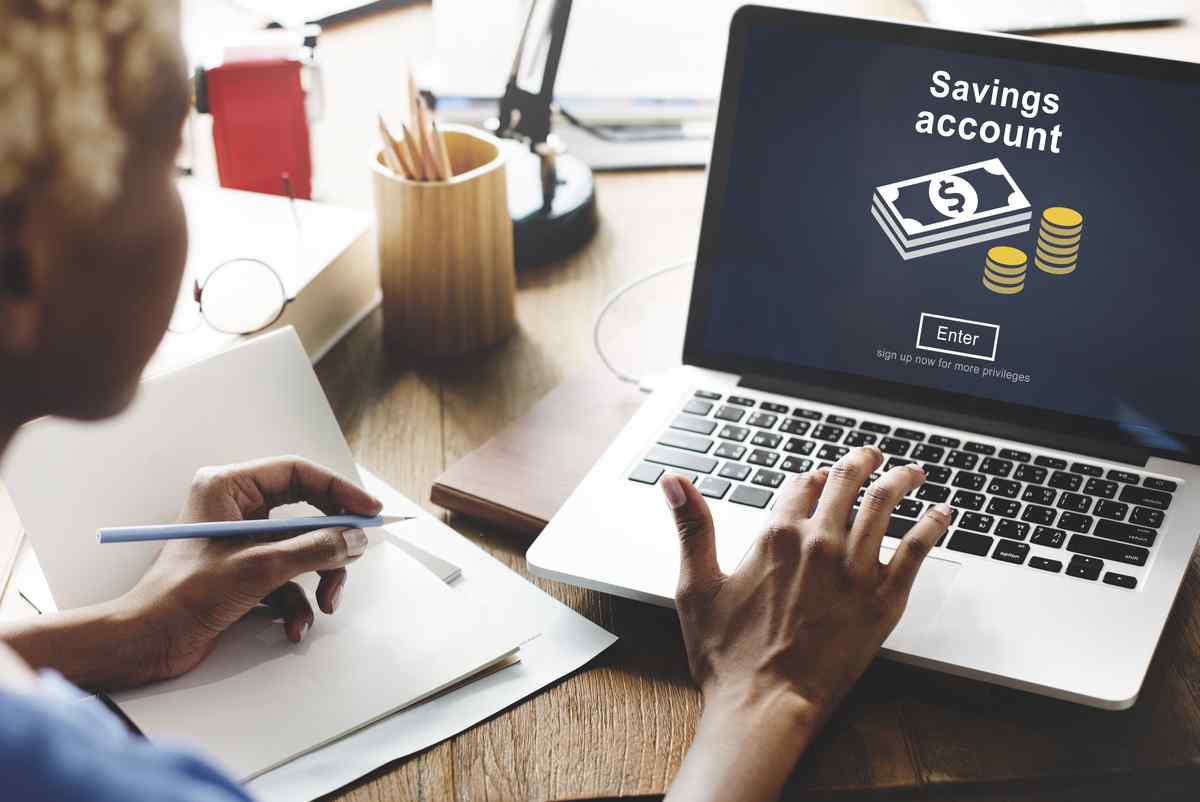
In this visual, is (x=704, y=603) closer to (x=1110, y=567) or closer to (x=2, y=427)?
(x=1110, y=567)

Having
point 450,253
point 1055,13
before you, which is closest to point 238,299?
point 450,253

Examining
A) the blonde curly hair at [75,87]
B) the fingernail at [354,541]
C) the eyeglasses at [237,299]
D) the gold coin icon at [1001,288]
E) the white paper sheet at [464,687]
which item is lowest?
the white paper sheet at [464,687]

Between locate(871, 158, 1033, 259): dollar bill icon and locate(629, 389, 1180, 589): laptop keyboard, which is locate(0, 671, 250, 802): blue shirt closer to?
locate(629, 389, 1180, 589): laptop keyboard

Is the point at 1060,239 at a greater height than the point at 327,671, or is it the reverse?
the point at 1060,239

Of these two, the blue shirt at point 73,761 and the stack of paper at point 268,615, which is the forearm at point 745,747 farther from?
the blue shirt at point 73,761

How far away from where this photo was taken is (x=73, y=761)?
0.37 m

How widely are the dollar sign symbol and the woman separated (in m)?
0.23

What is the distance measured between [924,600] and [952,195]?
1.07 ft

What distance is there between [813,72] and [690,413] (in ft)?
0.96

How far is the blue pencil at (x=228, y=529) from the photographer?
0.77 meters

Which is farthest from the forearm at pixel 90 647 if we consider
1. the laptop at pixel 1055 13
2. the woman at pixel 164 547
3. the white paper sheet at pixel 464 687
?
the laptop at pixel 1055 13

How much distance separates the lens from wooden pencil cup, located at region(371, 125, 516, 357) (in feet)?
3.50

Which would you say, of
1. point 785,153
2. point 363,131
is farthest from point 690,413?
point 363,131

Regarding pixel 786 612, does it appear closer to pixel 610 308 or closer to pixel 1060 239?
pixel 1060 239
